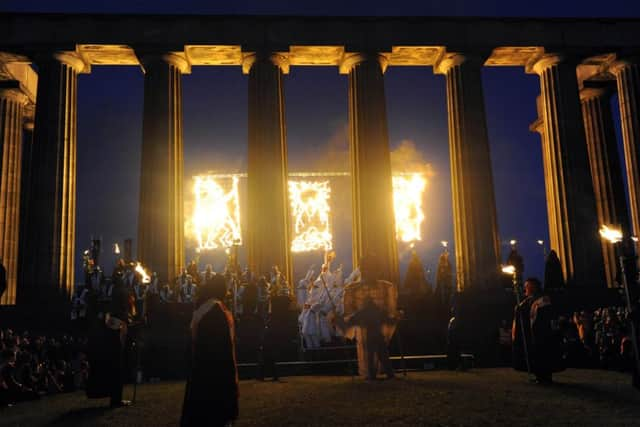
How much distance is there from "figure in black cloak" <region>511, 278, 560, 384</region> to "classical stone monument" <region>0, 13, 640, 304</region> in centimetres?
1165

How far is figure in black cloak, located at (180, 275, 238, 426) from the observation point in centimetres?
760

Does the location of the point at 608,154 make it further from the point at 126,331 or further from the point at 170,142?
the point at 126,331

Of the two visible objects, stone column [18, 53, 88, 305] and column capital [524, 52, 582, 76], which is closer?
stone column [18, 53, 88, 305]

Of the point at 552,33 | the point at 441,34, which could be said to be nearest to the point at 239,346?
the point at 441,34

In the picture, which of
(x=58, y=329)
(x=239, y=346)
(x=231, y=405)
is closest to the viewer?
(x=231, y=405)

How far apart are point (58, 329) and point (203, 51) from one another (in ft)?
47.7

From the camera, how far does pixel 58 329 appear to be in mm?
22969

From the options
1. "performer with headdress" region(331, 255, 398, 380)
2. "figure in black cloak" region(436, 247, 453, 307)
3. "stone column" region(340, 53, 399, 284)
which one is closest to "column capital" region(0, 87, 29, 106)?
"stone column" region(340, 53, 399, 284)

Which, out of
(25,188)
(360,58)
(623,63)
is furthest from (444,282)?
(25,188)

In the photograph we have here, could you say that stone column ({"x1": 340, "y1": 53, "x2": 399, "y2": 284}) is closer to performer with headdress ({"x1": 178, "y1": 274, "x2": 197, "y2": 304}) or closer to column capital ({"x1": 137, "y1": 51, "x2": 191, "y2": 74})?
performer with headdress ({"x1": 178, "y1": 274, "x2": 197, "y2": 304})

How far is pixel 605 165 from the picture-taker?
32.6 meters

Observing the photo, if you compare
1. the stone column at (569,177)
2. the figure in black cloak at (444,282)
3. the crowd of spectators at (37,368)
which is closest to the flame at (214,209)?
the figure in black cloak at (444,282)

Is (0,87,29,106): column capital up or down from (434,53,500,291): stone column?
up

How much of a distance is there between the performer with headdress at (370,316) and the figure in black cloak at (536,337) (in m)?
3.15
